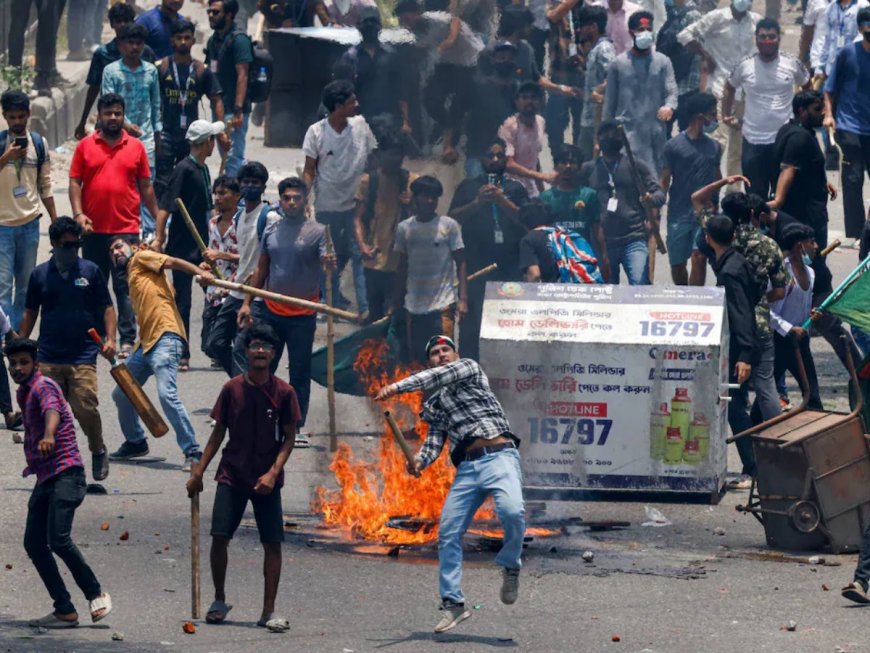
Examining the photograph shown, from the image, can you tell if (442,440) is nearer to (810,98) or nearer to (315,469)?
(315,469)

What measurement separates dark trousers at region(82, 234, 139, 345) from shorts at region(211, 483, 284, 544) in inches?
198

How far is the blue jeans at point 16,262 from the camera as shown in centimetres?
1374

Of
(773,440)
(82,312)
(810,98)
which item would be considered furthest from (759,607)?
(810,98)

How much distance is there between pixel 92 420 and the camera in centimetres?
1174

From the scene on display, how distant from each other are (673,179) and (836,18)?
3.94 m

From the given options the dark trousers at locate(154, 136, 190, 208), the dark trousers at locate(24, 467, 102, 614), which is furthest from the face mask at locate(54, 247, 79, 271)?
the dark trousers at locate(154, 136, 190, 208)

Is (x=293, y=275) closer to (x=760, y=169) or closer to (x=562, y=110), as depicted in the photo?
(x=760, y=169)

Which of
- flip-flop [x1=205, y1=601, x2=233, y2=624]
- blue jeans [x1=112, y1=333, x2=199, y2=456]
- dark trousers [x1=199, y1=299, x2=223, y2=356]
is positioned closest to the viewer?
flip-flop [x1=205, y1=601, x2=233, y2=624]

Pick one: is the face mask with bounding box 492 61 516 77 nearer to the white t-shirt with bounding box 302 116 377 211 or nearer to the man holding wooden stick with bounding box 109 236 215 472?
the white t-shirt with bounding box 302 116 377 211

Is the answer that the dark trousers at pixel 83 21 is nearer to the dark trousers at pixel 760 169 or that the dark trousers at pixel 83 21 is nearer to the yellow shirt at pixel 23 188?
the dark trousers at pixel 760 169

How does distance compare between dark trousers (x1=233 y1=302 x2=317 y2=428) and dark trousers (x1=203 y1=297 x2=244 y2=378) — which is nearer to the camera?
dark trousers (x1=233 y1=302 x2=317 y2=428)

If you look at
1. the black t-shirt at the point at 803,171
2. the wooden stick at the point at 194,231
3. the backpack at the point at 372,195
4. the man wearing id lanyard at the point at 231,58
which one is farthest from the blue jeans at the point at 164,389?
the man wearing id lanyard at the point at 231,58

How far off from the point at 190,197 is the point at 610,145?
3187 mm

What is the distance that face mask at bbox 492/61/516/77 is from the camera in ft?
51.0
